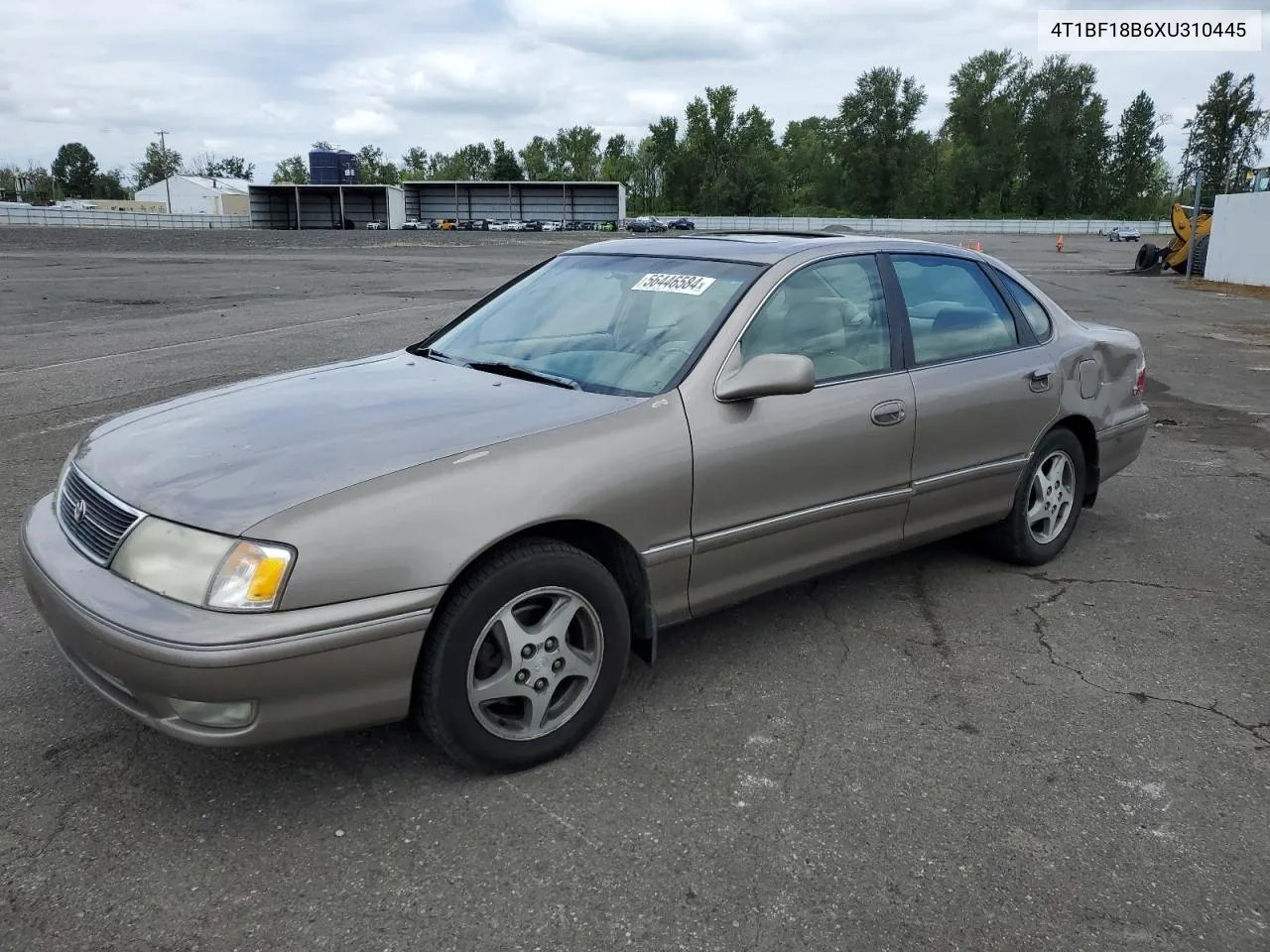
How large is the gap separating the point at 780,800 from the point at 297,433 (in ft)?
5.77

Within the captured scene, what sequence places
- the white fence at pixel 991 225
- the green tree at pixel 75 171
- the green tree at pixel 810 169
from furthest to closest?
the green tree at pixel 75 171, the green tree at pixel 810 169, the white fence at pixel 991 225

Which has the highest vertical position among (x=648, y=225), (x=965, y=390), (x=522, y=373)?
(x=648, y=225)

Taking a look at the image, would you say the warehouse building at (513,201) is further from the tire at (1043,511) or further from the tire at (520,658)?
the tire at (520,658)

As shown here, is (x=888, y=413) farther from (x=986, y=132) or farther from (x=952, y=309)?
(x=986, y=132)

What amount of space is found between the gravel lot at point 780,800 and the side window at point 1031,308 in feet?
3.72

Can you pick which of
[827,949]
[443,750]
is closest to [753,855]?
[827,949]

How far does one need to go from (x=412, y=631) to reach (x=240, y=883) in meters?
0.72

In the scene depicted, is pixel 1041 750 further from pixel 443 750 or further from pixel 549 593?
pixel 443 750

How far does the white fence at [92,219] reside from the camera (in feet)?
201

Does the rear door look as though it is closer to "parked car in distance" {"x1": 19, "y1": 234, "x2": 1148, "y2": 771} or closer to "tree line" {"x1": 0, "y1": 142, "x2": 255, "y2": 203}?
"parked car in distance" {"x1": 19, "y1": 234, "x2": 1148, "y2": 771}

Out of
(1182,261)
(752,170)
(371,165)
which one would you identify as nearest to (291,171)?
(371,165)

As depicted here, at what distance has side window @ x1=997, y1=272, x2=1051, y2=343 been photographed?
4.68 metres

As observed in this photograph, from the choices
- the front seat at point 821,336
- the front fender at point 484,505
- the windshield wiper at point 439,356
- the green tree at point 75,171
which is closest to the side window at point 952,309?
the front seat at point 821,336

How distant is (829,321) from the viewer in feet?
12.6
